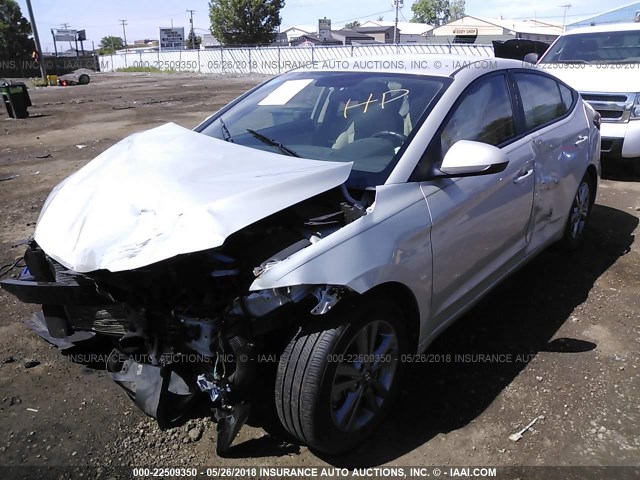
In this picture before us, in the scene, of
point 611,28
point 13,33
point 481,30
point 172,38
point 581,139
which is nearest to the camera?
point 581,139

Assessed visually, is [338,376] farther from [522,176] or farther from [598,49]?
[598,49]

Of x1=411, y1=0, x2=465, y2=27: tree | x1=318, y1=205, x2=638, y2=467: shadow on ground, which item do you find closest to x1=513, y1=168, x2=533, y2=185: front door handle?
x1=318, y1=205, x2=638, y2=467: shadow on ground

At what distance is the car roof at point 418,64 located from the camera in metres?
3.20

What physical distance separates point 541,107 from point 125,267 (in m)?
3.21

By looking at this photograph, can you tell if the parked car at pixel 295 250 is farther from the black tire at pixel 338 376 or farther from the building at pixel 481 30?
the building at pixel 481 30

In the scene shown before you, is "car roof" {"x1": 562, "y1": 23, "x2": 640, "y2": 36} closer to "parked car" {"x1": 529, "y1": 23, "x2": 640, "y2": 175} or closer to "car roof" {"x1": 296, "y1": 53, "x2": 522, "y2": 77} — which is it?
"parked car" {"x1": 529, "y1": 23, "x2": 640, "y2": 175}

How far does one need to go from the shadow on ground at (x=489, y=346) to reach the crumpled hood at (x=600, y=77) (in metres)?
3.11

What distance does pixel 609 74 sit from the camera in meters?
7.29

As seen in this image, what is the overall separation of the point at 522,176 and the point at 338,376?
1.86 metres

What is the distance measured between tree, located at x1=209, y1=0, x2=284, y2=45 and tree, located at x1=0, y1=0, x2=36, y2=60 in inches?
815

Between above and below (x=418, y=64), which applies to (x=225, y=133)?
below

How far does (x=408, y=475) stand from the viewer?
2.38 metres

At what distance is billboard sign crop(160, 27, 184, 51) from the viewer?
76.7m

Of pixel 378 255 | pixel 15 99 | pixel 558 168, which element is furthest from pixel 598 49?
pixel 15 99
